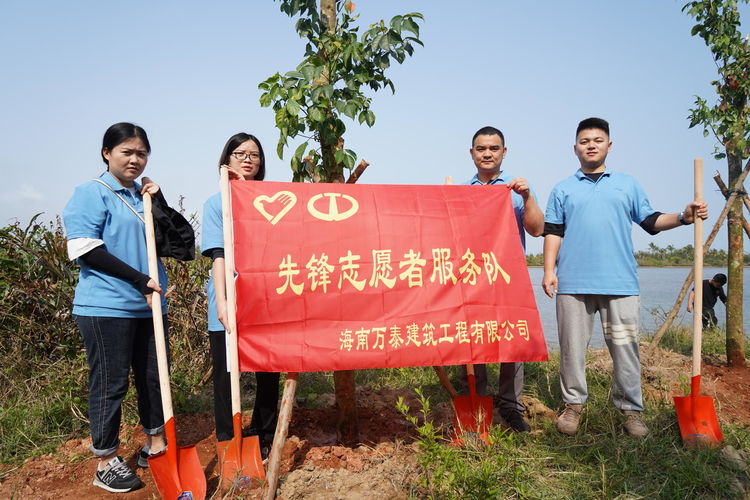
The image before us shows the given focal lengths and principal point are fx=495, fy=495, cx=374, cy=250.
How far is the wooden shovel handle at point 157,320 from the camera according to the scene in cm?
264

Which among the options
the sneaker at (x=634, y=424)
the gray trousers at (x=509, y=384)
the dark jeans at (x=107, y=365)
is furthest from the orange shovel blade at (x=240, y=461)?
the sneaker at (x=634, y=424)

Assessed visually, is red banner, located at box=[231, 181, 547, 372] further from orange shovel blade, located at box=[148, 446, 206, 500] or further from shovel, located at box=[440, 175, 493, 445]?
orange shovel blade, located at box=[148, 446, 206, 500]

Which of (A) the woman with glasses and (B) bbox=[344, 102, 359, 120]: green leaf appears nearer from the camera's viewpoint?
(A) the woman with glasses

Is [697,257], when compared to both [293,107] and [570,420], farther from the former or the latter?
[293,107]

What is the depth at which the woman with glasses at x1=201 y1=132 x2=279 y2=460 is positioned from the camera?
9.11 feet

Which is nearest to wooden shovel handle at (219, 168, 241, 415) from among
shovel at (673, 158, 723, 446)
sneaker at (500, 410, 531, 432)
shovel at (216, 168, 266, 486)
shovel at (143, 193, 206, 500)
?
shovel at (216, 168, 266, 486)

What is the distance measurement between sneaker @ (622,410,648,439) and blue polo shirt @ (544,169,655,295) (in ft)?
2.60

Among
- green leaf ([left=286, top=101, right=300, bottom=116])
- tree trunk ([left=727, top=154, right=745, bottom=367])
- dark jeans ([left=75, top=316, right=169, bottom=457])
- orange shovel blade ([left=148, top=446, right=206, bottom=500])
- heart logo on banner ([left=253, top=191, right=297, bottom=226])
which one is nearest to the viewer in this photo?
orange shovel blade ([left=148, top=446, right=206, bottom=500])

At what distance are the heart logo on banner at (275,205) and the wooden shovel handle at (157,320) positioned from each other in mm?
575

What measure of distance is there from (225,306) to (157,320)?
1.19ft

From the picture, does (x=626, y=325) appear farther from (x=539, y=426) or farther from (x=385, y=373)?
(x=385, y=373)

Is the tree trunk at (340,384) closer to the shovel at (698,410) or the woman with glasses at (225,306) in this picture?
the woman with glasses at (225,306)

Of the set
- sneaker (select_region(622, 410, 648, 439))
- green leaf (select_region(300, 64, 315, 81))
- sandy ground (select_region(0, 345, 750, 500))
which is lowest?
sandy ground (select_region(0, 345, 750, 500))

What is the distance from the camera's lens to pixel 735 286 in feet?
16.3
